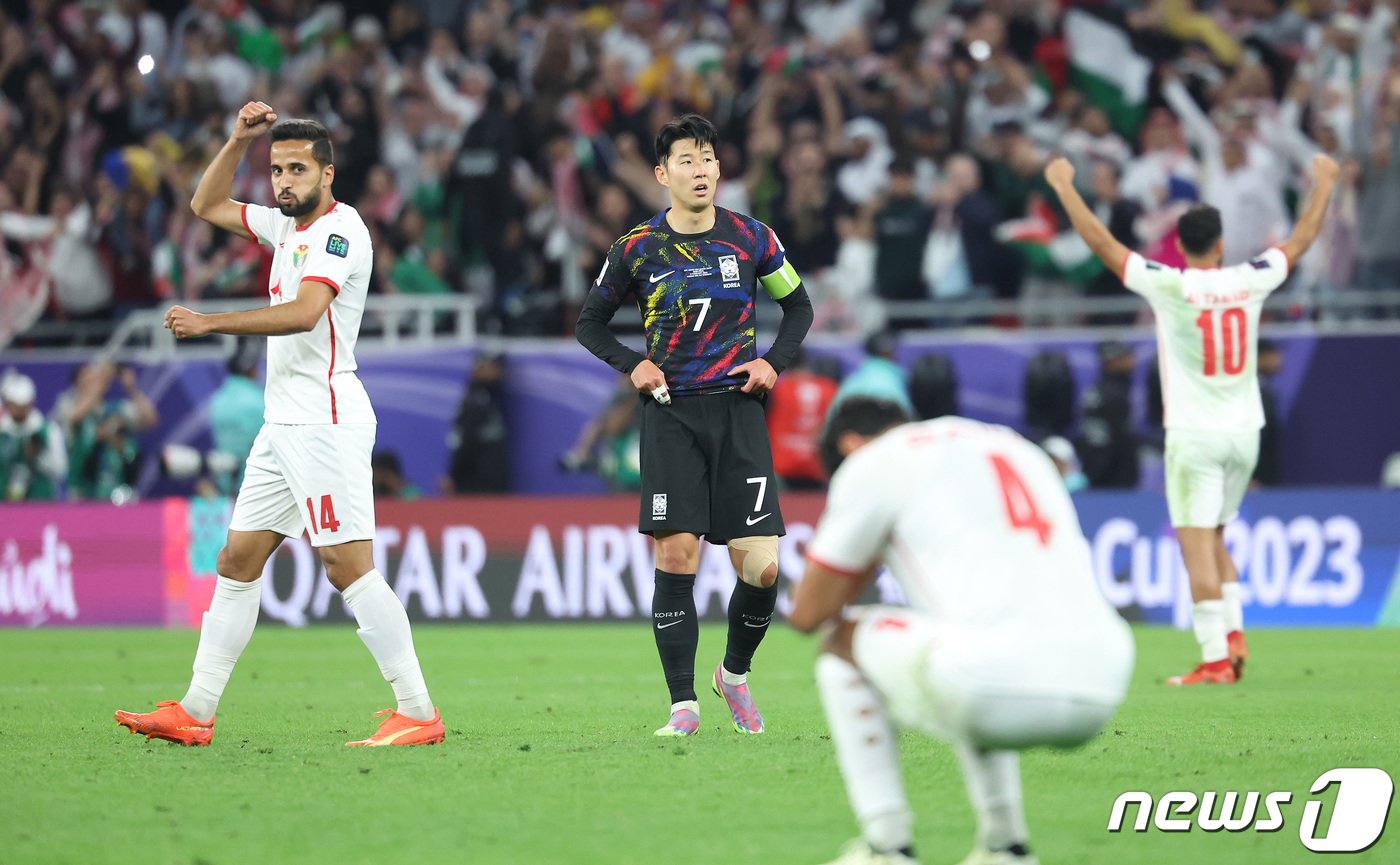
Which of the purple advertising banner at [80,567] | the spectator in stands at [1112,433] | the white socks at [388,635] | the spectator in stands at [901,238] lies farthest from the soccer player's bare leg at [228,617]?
the spectator in stands at [901,238]

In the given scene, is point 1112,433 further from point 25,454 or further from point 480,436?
point 25,454

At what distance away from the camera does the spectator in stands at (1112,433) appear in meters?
17.1

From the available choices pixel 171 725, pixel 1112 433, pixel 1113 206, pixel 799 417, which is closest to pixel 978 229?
pixel 1113 206

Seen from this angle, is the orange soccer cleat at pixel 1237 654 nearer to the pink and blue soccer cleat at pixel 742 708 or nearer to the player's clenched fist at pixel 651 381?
the pink and blue soccer cleat at pixel 742 708

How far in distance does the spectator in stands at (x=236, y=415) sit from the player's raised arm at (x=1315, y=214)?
32.9 feet

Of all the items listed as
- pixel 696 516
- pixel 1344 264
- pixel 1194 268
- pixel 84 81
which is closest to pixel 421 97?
pixel 84 81

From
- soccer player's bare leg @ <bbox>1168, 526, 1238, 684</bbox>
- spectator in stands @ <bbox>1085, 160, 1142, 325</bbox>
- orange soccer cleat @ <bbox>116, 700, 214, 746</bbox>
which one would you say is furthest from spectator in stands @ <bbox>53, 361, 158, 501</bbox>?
soccer player's bare leg @ <bbox>1168, 526, 1238, 684</bbox>

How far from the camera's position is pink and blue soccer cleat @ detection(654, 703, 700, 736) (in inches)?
334

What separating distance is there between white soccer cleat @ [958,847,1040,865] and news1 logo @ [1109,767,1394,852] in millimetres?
1005

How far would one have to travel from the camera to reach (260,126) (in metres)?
8.39

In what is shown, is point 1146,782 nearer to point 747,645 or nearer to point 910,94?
point 747,645

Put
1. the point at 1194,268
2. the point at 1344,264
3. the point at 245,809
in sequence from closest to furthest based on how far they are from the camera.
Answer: the point at 245,809
the point at 1194,268
the point at 1344,264

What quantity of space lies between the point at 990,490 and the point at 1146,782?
236cm

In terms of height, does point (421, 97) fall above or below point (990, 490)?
above
